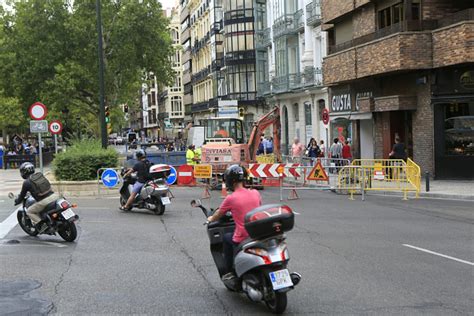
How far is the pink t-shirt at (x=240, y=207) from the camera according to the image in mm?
6758

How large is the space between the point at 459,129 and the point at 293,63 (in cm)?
1921

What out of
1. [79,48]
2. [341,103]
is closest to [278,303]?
[341,103]

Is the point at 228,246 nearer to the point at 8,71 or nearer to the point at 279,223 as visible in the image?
the point at 279,223

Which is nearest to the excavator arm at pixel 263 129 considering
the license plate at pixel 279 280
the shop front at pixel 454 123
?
the shop front at pixel 454 123

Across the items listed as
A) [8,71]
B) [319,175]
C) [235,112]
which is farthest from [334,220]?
[8,71]

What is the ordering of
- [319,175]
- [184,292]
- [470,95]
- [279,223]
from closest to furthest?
[279,223], [184,292], [319,175], [470,95]

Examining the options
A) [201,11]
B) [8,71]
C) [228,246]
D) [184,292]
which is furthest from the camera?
[201,11]

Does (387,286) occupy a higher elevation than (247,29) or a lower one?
lower

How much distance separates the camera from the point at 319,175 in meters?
19.8

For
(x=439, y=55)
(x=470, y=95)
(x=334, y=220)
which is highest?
(x=439, y=55)

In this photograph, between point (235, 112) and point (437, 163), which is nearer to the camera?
point (437, 163)

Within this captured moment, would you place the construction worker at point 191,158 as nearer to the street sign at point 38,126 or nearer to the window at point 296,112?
the street sign at point 38,126

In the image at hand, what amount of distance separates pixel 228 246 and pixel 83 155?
1427cm

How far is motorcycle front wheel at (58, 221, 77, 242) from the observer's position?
1133 cm
